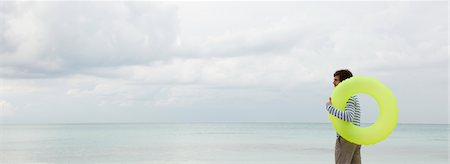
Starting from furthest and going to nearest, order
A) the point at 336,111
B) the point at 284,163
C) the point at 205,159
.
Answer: the point at 205,159
the point at 284,163
the point at 336,111

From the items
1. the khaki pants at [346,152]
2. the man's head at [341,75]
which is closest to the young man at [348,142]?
the khaki pants at [346,152]

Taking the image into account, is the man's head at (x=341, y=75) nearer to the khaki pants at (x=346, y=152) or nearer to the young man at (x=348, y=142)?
the young man at (x=348, y=142)

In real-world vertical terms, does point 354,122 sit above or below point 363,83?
below

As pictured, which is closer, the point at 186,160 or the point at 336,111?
the point at 336,111

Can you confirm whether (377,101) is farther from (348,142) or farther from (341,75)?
(348,142)

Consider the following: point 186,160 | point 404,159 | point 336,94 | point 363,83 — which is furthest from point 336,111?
point 404,159

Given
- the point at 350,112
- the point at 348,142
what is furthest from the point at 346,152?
the point at 350,112

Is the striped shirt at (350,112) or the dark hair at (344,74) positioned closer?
the striped shirt at (350,112)

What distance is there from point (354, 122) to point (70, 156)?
868 cm

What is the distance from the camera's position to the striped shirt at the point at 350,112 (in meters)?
3.75

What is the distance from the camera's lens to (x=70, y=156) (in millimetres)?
11227

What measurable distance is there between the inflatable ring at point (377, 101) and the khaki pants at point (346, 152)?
66mm

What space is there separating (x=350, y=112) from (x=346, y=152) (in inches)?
12.0

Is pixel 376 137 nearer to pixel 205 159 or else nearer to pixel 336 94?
pixel 336 94
